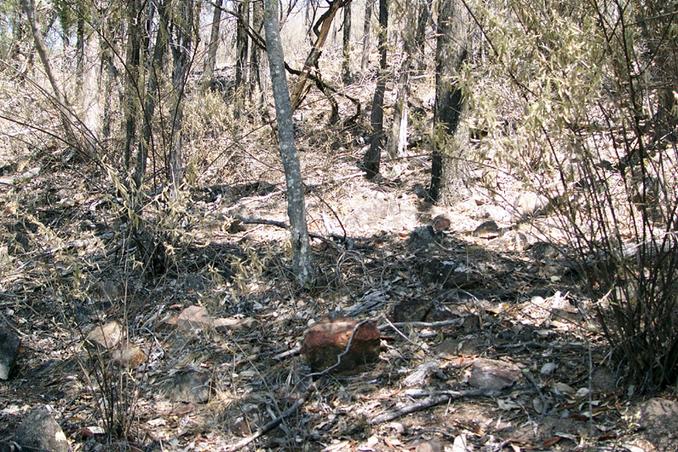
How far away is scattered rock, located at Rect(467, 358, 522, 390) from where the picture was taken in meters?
3.68

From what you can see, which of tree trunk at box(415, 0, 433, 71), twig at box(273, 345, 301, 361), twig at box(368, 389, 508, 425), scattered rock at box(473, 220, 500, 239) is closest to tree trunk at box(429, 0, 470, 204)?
tree trunk at box(415, 0, 433, 71)

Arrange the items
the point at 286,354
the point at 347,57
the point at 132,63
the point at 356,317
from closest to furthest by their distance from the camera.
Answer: the point at 286,354
the point at 356,317
the point at 132,63
the point at 347,57

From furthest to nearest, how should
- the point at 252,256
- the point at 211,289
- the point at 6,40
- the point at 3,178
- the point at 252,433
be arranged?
the point at 3,178 < the point at 6,40 < the point at 211,289 < the point at 252,256 < the point at 252,433

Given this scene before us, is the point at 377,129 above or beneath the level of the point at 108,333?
above

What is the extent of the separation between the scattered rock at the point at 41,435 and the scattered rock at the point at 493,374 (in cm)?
245

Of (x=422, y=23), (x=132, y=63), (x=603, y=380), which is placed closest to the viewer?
(x=603, y=380)

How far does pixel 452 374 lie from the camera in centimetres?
392

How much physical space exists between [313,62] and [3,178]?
6.28 meters

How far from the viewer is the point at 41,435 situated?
383 centimetres

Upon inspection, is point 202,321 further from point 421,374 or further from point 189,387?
point 421,374

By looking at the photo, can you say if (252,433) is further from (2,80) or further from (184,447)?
(2,80)

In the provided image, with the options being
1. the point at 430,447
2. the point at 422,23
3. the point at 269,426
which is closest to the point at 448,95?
the point at 422,23

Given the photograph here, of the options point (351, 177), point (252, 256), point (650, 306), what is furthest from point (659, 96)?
point (351, 177)

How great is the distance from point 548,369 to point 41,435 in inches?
117
